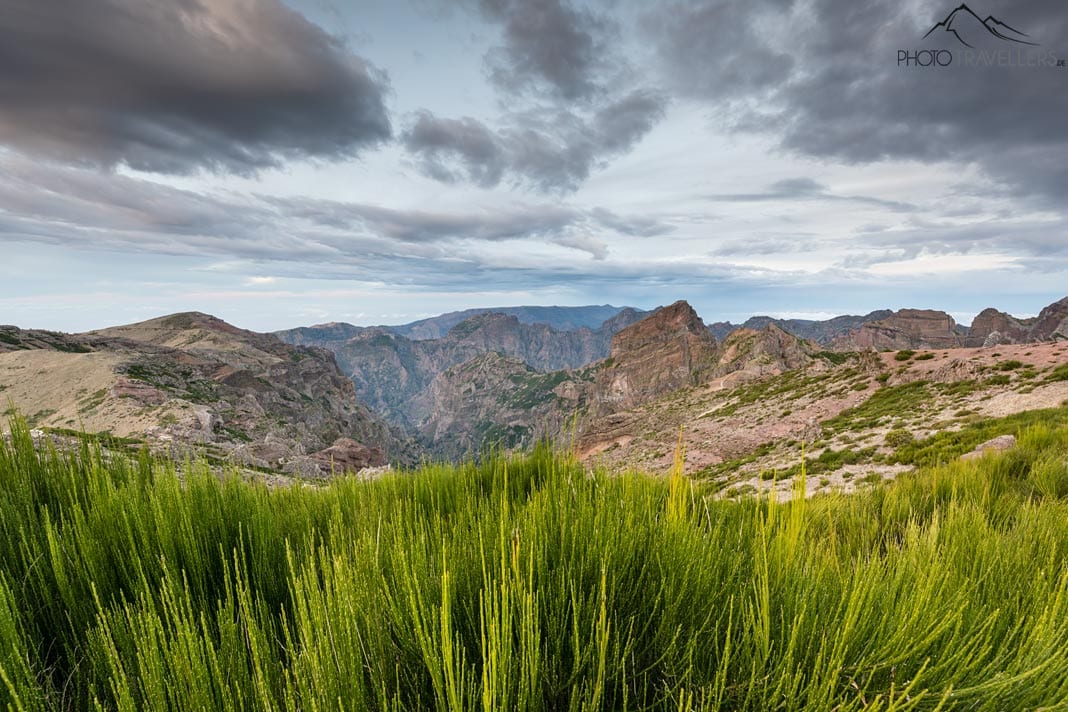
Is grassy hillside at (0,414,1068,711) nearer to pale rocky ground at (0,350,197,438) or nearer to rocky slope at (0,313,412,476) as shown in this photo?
rocky slope at (0,313,412,476)

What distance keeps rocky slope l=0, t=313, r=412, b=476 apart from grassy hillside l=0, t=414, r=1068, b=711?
0.99 meters

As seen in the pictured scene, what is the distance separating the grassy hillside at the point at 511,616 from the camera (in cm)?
136

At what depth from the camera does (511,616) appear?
4.57ft

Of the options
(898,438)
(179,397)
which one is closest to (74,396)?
(179,397)

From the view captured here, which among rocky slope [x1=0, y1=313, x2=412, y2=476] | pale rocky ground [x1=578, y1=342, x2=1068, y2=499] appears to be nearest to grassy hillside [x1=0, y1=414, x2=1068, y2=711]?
rocky slope [x1=0, y1=313, x2=412, y2=476]

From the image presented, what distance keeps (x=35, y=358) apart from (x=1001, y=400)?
398 ft

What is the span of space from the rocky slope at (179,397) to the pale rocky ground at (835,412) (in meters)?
20.0

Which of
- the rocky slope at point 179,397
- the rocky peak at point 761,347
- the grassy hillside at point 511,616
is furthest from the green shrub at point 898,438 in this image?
the rocky peak at point 761,347

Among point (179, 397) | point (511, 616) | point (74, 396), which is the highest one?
point (511, 616)

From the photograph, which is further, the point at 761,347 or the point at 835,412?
the point at 761,347

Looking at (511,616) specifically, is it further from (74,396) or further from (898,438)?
(74,396)

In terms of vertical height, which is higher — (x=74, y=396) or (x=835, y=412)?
(x=835, y=412)

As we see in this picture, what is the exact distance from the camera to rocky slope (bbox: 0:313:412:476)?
1375 inches

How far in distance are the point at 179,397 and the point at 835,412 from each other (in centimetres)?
7647
